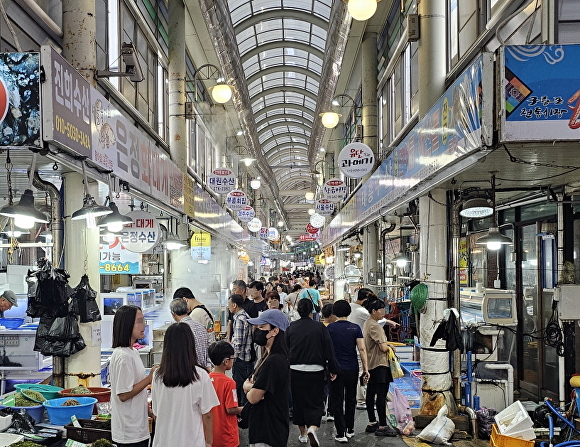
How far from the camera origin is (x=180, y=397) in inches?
167

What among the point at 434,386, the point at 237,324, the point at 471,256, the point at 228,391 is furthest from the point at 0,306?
the point at 471,256

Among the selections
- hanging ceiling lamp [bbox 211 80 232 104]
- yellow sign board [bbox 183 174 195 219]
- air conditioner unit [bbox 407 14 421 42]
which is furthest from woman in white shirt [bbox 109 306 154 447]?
hanging ceiling lamp [bbox 211 80 232 104]

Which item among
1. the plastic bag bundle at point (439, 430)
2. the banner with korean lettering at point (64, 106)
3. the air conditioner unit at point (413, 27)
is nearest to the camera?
the banner with korean lettering at point (64, 106)

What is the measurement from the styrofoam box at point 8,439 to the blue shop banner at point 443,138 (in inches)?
195

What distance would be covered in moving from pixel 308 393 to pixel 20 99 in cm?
456

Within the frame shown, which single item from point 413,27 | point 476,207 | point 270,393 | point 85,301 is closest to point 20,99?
point 85,301

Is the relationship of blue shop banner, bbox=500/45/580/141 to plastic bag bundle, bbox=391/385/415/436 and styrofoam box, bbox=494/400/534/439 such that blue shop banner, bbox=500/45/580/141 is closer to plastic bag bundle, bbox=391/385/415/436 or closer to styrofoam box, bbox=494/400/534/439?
styrofoam box, bbox=494/400/534/439

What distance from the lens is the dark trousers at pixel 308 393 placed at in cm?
701

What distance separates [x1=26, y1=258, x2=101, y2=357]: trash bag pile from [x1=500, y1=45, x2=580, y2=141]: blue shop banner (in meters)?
4.89

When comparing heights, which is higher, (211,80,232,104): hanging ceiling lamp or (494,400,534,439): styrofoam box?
(211,80,232,104): hanging ceiling lamp

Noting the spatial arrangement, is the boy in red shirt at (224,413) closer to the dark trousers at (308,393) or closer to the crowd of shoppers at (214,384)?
the crowd of shoppers at (214,384)

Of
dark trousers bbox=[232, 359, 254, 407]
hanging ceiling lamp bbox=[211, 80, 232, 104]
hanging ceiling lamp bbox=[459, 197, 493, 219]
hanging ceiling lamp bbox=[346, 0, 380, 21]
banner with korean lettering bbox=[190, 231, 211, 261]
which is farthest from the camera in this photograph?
banner with korean lettering bbox=[190, 231, 211, 261]

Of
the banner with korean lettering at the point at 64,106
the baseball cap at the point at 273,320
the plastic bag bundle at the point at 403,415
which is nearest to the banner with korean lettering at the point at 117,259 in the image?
the banner with korean lettering at the point at 64,106

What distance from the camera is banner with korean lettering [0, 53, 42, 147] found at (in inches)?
192
